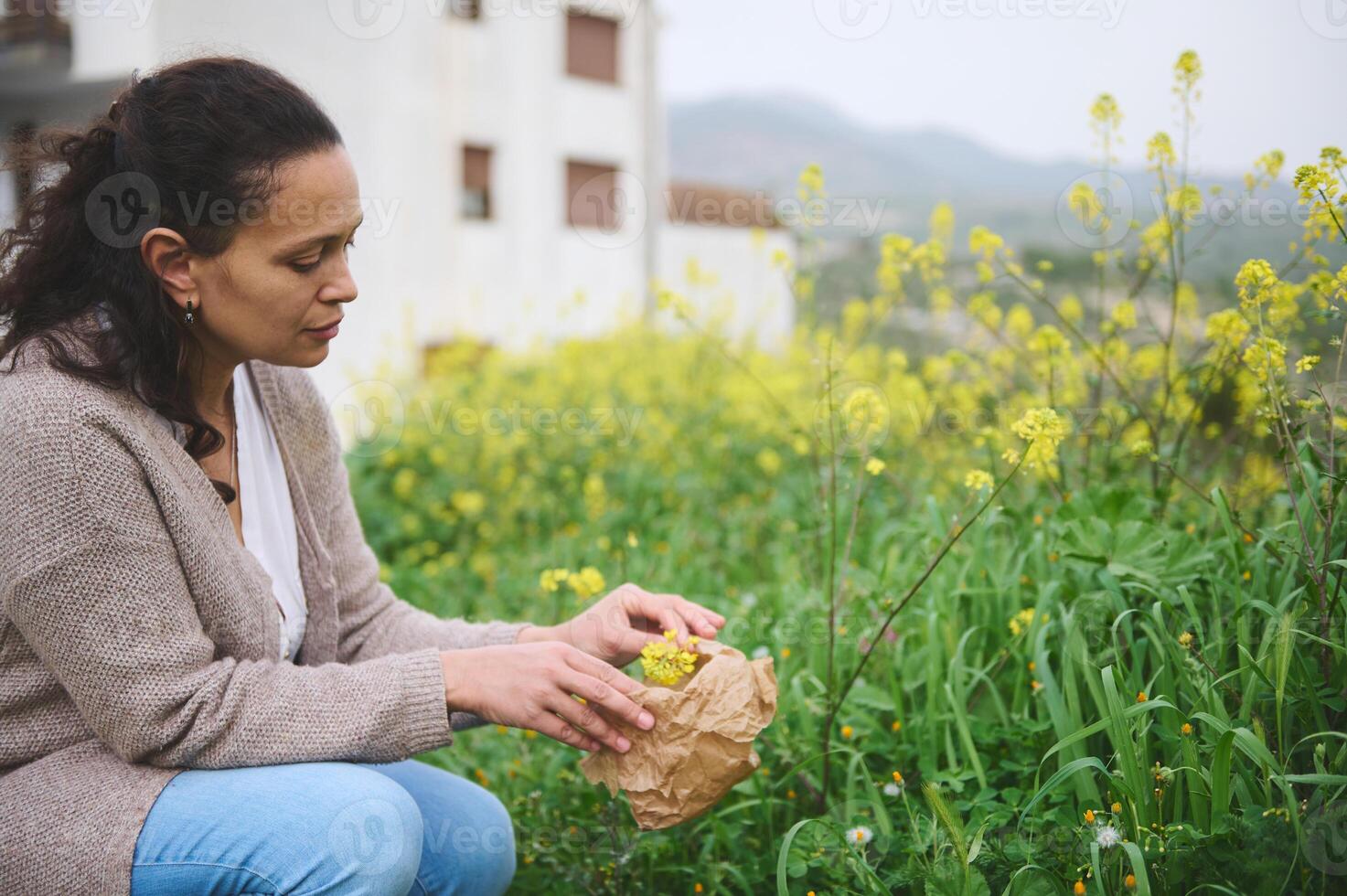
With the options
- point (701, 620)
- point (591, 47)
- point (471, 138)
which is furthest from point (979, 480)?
point (591, 47)

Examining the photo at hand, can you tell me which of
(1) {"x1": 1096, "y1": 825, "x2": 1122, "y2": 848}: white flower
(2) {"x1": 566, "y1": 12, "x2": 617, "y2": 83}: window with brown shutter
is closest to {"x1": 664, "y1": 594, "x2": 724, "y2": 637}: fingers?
(1) {"x1": 1096, "y1": 825, "x2": 1122, "y2": 848}: white flower

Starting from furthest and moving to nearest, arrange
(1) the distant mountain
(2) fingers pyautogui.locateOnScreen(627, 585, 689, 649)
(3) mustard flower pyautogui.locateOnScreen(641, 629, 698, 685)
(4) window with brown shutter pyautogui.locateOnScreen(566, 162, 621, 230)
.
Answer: (4) window with brown shutter pyautogui.locateOnScreen(566, 162, 621, 230) → (1) the distant mountain → (2) fingers pyautogui.locateOnScreen(627, 585, 689, 649) → (3) mustard flower pyautogui.locateOnScreen(641, 629, 698, 685)

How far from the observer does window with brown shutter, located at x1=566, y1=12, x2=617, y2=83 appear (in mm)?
13156

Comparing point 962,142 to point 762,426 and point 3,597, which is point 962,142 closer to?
point 762,426

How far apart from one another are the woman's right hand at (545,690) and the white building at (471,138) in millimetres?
5517

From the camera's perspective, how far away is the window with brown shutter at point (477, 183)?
40.2 feet

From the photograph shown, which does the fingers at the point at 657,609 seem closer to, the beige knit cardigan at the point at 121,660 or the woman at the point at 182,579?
the woman at the point at 182,579

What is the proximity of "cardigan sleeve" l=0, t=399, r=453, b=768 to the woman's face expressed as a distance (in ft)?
0.88

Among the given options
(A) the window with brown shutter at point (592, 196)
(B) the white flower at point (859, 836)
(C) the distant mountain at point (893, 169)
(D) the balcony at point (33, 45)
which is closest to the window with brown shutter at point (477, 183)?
(A) the window with brown shutter at point (592, 196)

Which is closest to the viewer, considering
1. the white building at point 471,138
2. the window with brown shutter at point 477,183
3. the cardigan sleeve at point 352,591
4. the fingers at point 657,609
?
the fingers at point 657,609

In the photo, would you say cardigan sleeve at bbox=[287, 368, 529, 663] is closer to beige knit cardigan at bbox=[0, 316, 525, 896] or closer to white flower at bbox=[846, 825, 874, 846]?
beige knit cardigan at bbox=[0, 316, 525, 896]

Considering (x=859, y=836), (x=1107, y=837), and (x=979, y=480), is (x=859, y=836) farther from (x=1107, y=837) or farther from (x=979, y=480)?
(x=979, y=480)

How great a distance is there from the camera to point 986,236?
272 centimetres

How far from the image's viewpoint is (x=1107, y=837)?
1.53 meters
